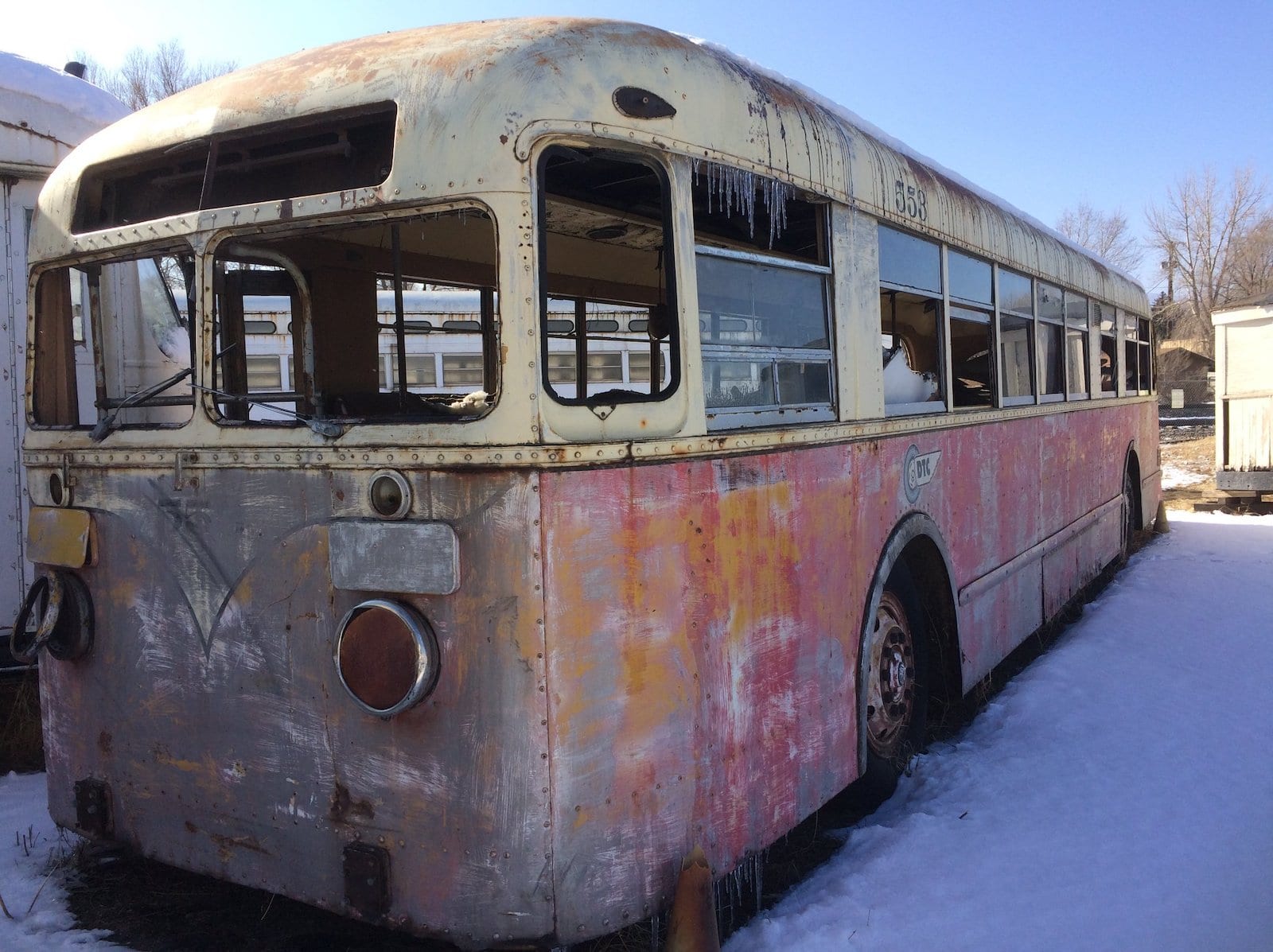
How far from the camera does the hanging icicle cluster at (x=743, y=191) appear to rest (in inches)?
113

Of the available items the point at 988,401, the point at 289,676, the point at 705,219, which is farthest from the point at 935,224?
the point at 289,676

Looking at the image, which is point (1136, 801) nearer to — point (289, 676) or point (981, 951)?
point (981, 951)

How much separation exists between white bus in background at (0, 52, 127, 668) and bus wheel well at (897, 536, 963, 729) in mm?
4261

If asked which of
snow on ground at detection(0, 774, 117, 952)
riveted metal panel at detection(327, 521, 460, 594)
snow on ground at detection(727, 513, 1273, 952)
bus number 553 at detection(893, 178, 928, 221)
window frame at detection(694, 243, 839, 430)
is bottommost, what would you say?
snow on ground at detection(727, 513, 1273, 952)

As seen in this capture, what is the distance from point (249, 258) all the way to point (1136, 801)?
12.4 ft

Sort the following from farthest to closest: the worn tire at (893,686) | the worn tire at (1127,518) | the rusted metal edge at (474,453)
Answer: the worn tire at (1127,518)
the worn tire at (893,686)
the rusted metal edge at (474,453)

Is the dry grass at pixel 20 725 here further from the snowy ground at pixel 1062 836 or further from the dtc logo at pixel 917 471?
the dtc logo at pixel 917 471

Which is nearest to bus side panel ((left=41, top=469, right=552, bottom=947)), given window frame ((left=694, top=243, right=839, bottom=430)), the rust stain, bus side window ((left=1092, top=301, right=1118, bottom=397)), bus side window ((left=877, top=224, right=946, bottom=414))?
the rust stain

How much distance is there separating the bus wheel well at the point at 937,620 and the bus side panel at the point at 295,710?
247cm

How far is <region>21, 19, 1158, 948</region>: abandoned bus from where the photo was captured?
2.45 metres

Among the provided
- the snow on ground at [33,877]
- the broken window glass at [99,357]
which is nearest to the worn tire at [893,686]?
the broken window glass at [99,357]

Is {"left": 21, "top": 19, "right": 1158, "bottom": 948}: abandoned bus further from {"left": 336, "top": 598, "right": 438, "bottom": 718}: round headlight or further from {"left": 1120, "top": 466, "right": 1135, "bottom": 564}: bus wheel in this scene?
{"left": 1120, "top": 466, "right": 1135, "bottom": 564}: bus wheel

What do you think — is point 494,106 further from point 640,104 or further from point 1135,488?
point 1135,488

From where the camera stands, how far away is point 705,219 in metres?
3.05
